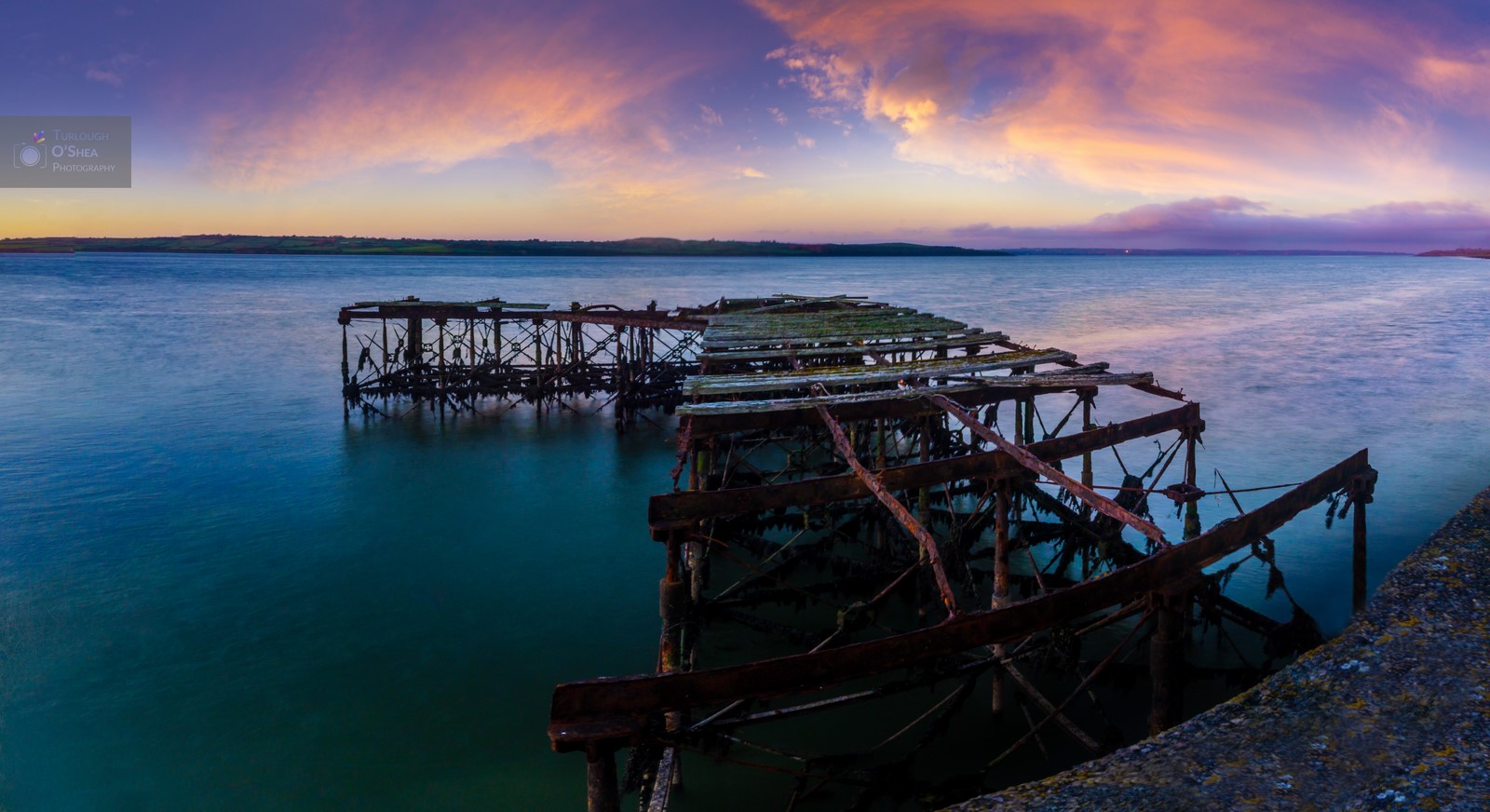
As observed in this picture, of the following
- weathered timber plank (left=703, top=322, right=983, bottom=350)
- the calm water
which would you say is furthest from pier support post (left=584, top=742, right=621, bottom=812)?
weathered timber plank (left=703, top=322, right=983, bottom=350)

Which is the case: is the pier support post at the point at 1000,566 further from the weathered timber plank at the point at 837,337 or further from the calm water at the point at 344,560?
the weathered timber plank at the point at 837,337

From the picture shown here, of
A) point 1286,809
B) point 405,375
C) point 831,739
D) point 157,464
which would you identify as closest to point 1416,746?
point 1286,809

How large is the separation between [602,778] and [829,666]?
1.29m

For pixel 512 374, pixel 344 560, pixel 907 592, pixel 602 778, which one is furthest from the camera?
pixel 512 374

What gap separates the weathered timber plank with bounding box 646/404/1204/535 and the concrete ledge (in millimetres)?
2666

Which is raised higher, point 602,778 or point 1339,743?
point 602,778

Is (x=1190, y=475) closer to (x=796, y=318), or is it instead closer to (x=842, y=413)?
(x=842, y=413)

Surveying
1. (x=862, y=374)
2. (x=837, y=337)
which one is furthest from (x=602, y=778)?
(x=837, y=337)

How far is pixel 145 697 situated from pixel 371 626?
234cm

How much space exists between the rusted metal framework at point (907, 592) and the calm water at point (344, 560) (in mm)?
1856

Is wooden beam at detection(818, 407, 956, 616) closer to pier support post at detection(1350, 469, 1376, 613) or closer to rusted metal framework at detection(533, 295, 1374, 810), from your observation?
rusted metal framework at detection(533, 295, 1374, 810)

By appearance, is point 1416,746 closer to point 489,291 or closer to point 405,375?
point 405,375

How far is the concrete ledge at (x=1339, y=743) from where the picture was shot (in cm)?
420

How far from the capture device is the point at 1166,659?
18.6 ft
